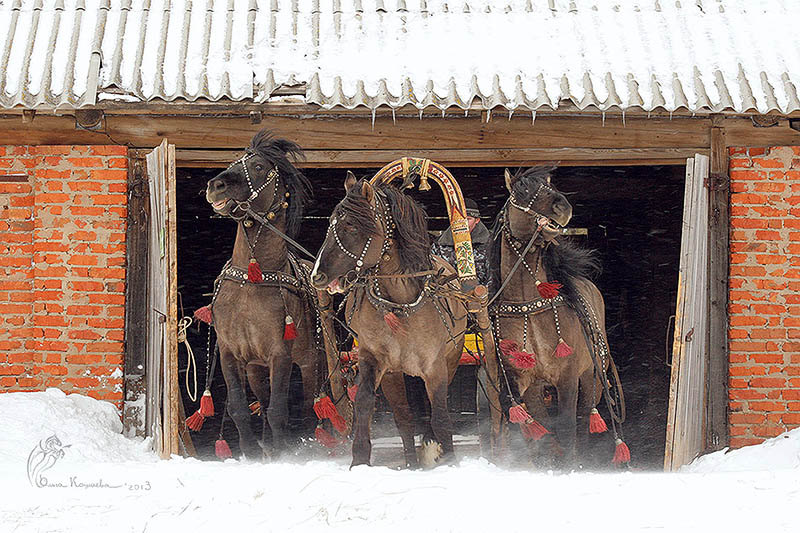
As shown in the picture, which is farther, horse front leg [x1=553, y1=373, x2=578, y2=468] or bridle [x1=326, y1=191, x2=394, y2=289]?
horse front leg [x1=553, y1=373, x2=578, y2=468]

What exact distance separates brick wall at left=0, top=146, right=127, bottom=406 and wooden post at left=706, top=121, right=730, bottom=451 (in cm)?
486

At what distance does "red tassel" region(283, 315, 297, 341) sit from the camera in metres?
6.96

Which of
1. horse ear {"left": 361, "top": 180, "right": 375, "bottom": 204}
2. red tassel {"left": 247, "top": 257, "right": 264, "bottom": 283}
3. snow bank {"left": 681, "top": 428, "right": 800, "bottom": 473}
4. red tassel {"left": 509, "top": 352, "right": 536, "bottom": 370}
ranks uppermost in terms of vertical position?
horse ear {"left": 361, "top": 180, "right": 375, "bottom": 204}

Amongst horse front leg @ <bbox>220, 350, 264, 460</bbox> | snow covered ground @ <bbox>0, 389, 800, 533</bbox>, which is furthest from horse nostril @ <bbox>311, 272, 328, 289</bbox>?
horse front leg @ <bbox>220, 350, 264, 460</bbox>

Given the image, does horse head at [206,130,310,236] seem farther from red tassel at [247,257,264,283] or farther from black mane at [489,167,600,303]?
black mane at [489,167,600,303]

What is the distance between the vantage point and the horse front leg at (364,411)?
6.19 m

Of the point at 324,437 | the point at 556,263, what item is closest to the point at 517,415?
the point at 556,263

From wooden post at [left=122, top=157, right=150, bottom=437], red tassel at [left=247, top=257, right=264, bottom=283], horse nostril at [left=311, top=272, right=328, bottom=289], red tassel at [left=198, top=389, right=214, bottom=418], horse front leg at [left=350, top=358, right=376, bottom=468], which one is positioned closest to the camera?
horse nostril at [left=311, top=272, right=328, bottom=289]

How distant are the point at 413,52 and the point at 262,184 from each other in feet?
5.89

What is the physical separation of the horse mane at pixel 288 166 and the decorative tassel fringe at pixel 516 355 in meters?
1.83

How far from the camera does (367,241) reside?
627 centimetres

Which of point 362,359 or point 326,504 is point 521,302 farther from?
point 326,504

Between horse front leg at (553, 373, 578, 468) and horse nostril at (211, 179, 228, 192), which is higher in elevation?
horse nostril at (211, 179, 228, 192)
